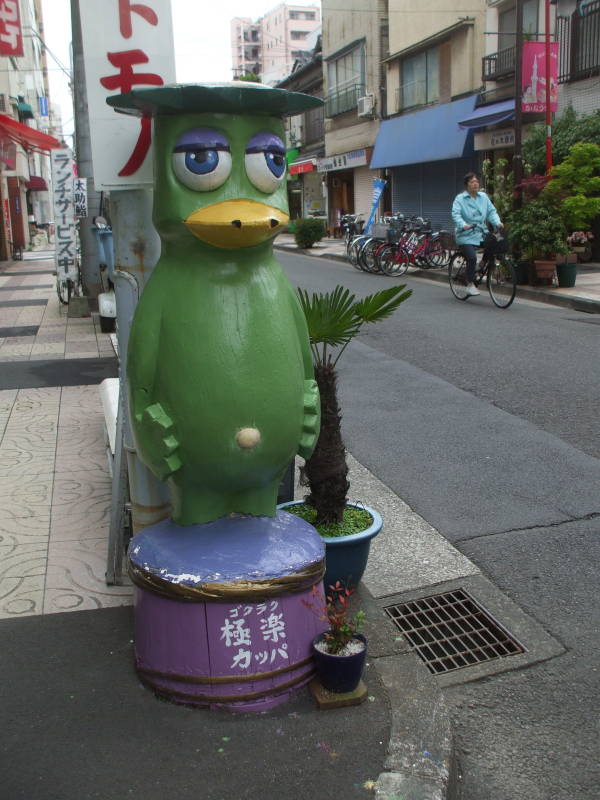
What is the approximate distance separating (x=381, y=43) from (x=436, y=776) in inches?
1219

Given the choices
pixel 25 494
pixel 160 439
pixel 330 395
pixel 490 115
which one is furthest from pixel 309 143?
pixel 160 439

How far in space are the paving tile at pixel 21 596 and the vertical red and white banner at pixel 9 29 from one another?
12.9 metres

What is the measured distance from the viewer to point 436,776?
2.46 meters

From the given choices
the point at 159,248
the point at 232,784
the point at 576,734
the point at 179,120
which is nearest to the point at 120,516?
the point at 159,248

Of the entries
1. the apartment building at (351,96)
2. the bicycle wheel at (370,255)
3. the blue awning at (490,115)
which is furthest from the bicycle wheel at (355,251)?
the apartment building at (351,96)

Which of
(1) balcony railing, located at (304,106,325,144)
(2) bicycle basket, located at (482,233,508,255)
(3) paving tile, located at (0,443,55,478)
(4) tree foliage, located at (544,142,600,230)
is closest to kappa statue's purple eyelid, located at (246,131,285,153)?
(3) paving tile, located at (0,443,55,478)

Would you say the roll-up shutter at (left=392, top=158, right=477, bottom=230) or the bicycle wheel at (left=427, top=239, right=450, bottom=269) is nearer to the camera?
the bicycle wheel at (left=427, top=239, right=450, bottom=269)

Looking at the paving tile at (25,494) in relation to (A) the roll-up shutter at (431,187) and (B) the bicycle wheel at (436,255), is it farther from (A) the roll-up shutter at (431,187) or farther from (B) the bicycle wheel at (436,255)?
(A) the roll-up shutter at (431,187)

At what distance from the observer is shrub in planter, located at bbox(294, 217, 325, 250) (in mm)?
27844

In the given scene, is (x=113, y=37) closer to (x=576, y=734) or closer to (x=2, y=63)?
(x=576, y=734)

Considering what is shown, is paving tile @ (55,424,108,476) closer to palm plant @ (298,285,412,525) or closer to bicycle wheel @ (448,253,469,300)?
palm plant @ (298,285,412,525)

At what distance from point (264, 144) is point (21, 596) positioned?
2.36 meters

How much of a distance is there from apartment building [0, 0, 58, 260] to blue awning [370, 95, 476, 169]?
11499 mm

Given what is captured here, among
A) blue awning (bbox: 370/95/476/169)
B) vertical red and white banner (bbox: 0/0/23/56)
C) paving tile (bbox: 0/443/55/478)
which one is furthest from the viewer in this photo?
blue awning (bbox: 370/95/476/169)
